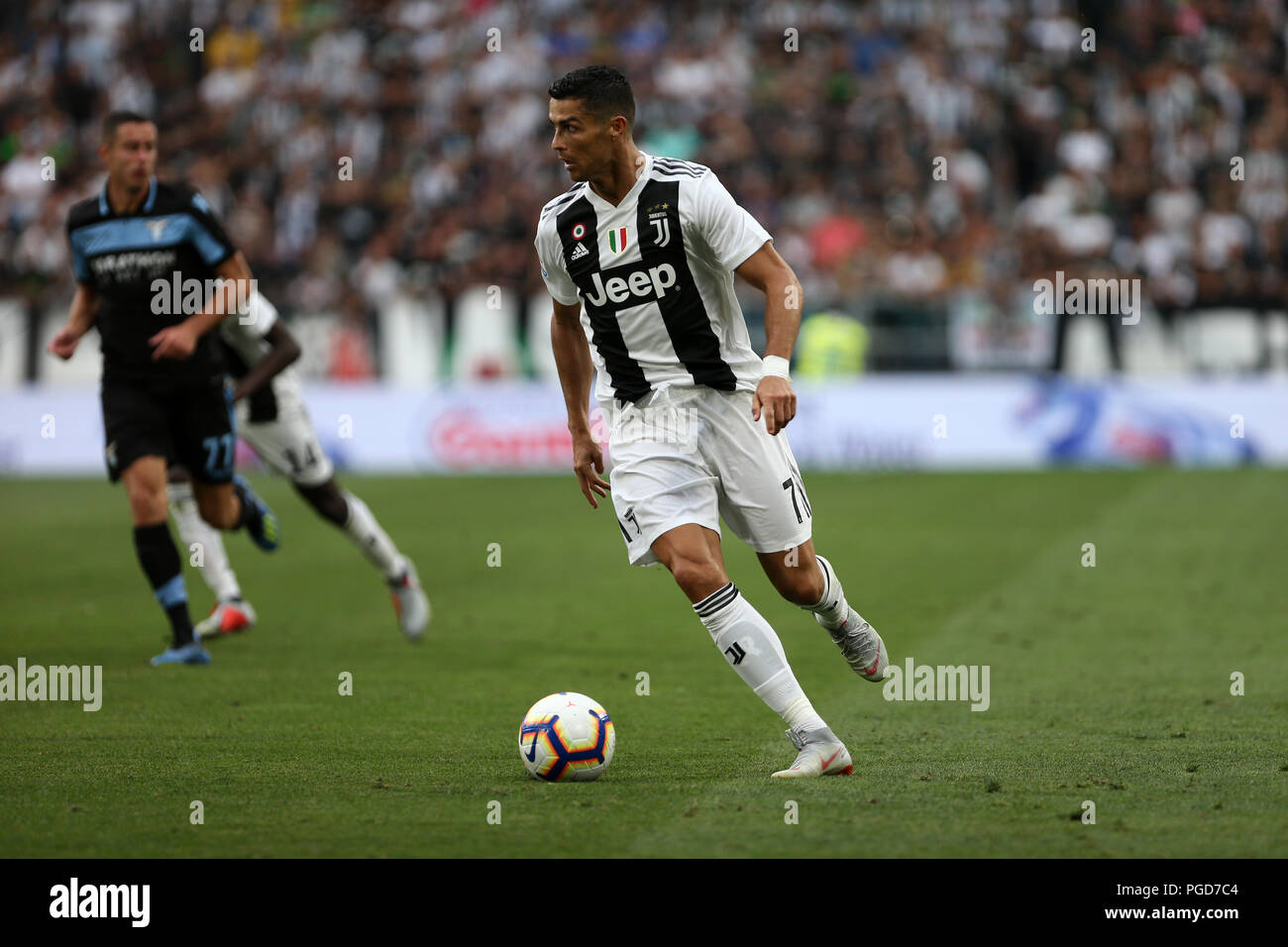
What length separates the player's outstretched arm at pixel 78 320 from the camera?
29.3 feet

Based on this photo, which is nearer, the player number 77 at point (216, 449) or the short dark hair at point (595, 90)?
the short dark hair at point (595, 90)

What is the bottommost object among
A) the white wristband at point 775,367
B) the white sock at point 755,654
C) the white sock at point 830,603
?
the white sock at point 755,654

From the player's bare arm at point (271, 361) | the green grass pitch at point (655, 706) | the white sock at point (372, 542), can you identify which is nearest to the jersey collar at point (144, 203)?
the player's bare arm at point (271, 361)

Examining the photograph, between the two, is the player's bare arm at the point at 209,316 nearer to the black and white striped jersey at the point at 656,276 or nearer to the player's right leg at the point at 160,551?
the player's right leg at the point at 160,551

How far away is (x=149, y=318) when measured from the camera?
888 cm

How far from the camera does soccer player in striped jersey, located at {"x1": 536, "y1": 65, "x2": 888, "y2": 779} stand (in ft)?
19.7

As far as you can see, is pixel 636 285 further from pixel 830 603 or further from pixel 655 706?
pixel 655 706

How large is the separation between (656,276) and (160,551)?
3882 millimetres

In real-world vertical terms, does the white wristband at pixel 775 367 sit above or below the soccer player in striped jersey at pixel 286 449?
below

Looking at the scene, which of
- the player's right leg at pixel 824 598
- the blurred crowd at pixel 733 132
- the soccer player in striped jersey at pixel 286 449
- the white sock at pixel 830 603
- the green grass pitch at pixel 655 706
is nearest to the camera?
the green grass pitch at pixel 655 706

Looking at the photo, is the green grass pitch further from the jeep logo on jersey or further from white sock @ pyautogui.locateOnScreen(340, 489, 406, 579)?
the jeep logo on jersey

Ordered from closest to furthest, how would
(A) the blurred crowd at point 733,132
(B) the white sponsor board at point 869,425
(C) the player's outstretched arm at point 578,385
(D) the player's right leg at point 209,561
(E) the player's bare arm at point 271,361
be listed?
(C) the player's outstretched arm at point 578,385, (E) the player's bare arm at point 271,361, (D) the player's right leg at point 209,561, (B) the white sponsor board at point 869,425, (A) the blurred crowd at point 733,132

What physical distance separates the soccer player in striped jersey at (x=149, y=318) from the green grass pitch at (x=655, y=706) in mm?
731
